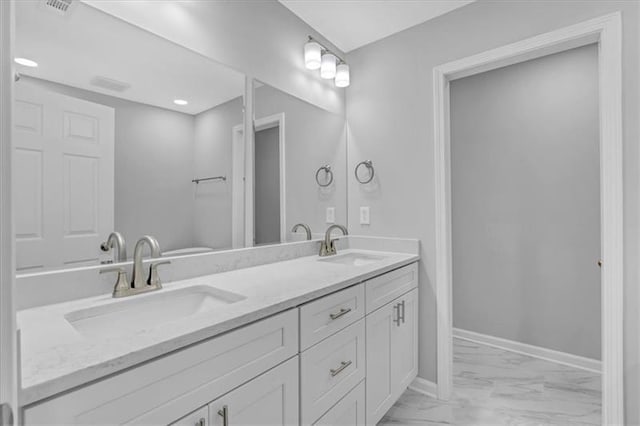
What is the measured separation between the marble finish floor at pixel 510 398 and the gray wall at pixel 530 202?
292 mm

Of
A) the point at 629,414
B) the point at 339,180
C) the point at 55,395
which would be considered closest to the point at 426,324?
the point at 629,414

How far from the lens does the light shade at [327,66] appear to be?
222 cm

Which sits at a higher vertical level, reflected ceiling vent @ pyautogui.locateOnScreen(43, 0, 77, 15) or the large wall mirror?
reflected ceiling vent @ pyautogui.locateOnScreen(43, 0, 77, 15)

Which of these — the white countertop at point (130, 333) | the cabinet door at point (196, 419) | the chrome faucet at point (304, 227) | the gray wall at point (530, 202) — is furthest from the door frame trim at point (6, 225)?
the gray wall at point (530, 202)

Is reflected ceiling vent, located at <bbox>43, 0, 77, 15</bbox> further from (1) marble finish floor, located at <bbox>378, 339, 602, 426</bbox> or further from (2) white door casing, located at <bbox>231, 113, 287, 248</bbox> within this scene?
(1) marble finish floor, located at <bbox>378, 339, 602, 426</bbox>

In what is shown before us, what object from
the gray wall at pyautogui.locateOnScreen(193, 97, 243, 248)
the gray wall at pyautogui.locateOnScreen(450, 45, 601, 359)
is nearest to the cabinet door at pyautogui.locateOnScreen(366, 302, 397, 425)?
the gray wall at pyautogui.locateOnScreen(193, 97, 243, 248)

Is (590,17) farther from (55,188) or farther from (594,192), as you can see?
(55,188)

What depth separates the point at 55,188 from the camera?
3.57ft

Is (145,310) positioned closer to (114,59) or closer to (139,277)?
(139,277)

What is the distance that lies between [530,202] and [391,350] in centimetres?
178

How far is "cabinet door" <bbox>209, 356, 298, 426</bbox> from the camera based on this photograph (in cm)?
89

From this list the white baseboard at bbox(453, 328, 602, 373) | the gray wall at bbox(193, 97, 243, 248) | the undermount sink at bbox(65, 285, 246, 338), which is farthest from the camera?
the white baseboard at bbox(453, 328, 602, 373)

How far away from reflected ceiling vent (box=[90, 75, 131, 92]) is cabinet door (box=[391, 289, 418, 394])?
166 cm

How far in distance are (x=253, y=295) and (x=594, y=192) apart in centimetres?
257
